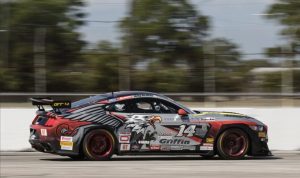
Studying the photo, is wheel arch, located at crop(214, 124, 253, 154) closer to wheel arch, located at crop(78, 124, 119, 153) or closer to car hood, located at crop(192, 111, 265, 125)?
car hood, located at crop(192, 111, 265, 125)

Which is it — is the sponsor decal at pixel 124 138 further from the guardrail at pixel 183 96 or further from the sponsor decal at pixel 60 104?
the guardrail at pixel 183 96

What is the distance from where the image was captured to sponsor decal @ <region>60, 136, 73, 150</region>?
12.5 metres

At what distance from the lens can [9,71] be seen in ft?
60.1

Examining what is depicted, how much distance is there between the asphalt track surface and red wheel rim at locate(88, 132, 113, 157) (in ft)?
0.85

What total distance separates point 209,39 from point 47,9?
430 cm

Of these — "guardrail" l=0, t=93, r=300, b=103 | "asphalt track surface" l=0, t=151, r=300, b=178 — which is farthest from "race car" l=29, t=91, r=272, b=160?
"guardrail" l=0, t=93, r=300, b=103

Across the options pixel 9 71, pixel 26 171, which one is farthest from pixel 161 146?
pixel 9 71

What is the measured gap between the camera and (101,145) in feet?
41.7

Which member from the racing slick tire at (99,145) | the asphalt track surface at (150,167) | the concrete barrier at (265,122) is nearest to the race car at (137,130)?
the racing slick tire at (99,145)

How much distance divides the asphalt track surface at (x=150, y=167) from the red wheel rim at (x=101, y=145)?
260mm

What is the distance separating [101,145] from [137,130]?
70 centimetres

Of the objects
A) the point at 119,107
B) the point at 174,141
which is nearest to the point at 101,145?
the point at 119,107

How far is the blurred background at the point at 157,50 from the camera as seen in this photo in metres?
16.7

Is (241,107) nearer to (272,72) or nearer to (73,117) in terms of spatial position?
(272,72)
